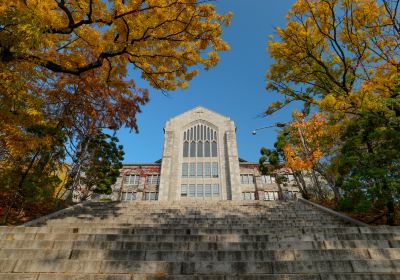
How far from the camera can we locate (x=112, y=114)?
1277 centimetres

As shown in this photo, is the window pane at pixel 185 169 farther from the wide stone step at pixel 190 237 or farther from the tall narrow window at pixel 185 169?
the wide stone step at pixel 190 237

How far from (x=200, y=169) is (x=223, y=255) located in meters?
29.0

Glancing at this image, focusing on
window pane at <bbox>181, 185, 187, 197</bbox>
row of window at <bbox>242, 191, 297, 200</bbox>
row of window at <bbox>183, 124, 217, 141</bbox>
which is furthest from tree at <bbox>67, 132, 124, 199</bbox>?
row of window at <bbox>242, 191, 297, 200</bbox>

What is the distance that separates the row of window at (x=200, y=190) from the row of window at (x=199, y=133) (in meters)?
7.93

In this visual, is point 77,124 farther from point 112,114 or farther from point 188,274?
point 188,274

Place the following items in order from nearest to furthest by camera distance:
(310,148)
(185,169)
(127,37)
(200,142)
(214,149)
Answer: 1. (127,37)
2. (310,148)
3. (185,169)
4. (214,149)
5. (200,142)

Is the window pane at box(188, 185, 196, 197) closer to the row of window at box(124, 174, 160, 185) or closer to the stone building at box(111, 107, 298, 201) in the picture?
the stone building at box(111, 107, 298, 201)

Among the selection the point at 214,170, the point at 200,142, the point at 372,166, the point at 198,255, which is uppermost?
the point at 200,142

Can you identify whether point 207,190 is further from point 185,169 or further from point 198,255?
point 198,255

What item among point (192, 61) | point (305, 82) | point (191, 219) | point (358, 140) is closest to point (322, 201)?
point (358, 140)

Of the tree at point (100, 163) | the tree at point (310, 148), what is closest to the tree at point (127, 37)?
the tree at point (100, 163)

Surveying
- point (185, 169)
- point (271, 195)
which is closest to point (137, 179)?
point (185, 169)

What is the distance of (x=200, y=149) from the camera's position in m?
35.1

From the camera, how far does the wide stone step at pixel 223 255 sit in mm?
4133
